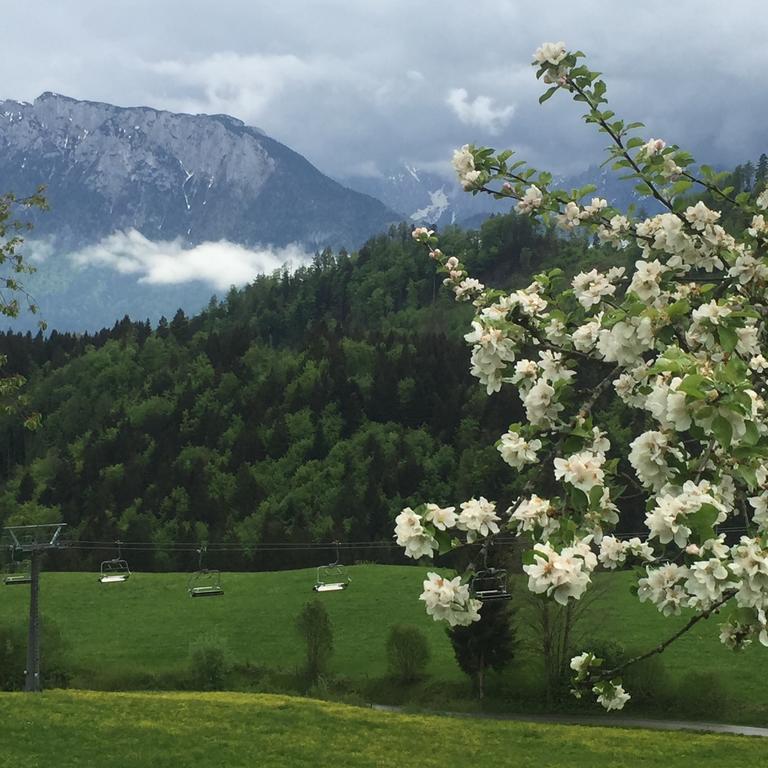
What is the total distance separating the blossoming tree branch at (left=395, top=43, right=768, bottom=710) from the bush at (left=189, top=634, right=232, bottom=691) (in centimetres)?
5334

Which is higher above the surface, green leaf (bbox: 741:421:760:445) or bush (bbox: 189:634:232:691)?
green leaf (bbox: 741:421:760:445)

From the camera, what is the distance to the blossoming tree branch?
3.52 meters

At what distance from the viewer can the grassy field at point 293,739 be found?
1081 inches

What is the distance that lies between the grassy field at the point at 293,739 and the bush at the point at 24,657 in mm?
16423

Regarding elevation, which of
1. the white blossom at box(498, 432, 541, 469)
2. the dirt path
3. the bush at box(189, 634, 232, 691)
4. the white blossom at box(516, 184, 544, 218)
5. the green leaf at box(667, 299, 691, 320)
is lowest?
the dirt path

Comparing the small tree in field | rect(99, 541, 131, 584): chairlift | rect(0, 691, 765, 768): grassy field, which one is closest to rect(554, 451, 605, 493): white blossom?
rect(0, 691, 765, 768): grassy field

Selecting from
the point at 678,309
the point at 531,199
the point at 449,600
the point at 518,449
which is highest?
the point at 531,199

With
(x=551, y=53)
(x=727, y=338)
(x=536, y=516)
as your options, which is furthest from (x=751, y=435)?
(x=551, y=53)

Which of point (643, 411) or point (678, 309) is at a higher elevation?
point (678, 309)

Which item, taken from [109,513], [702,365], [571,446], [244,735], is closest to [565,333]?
[571,446]

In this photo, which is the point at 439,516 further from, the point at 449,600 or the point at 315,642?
the point at 315,642

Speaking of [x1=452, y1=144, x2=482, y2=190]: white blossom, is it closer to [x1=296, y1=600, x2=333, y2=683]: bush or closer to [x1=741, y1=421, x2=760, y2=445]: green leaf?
[x1=741, y1=421, x2=760, y2=445]: green leaf

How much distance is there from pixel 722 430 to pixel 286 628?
6853 cm

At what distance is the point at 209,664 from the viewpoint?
55.3 meters
